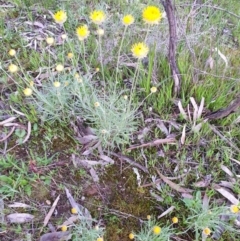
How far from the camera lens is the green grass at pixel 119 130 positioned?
155cm

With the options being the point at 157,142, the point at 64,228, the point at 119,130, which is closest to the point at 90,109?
the point at 119,130

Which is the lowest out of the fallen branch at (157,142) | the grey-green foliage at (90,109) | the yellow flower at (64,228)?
the yellow flower at (64,228)

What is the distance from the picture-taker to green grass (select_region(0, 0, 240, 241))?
155 centimetres

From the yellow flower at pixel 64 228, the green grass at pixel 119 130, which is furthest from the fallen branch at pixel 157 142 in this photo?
the yellow flower at pixel 64 228

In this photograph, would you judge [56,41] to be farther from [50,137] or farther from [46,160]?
[46,160]

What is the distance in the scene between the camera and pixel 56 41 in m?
2.21

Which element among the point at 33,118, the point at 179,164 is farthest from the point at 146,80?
the point at 33,118

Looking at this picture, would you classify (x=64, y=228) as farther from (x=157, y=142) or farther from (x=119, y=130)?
(x=157, y=142)

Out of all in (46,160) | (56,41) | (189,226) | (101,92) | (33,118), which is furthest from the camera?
(56,41)

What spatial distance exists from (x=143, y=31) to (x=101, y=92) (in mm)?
619

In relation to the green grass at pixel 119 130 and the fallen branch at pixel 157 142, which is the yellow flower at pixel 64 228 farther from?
the fallen branch at pixel 157 142

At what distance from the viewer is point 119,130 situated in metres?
1.65

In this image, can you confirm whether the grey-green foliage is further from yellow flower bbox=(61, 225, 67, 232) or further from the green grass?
yellow flower bbox=(61, 225, 67, 232)

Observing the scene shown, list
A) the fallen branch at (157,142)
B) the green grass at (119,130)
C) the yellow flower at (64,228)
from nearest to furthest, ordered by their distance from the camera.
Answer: the yellow flower at (64,228) < the green grass at (119,130) < the fallen branch at (157,142)
